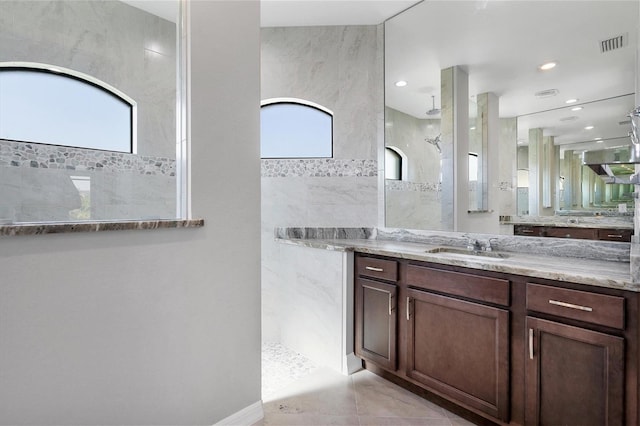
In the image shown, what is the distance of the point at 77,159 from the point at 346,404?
1.99 meters

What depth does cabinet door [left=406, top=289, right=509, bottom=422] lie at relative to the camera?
1.75 metres

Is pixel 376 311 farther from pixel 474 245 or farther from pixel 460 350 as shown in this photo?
pixel 474 245

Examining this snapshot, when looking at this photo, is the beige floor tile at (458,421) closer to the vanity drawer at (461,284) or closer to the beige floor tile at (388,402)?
the beige floor tile at (388,402)

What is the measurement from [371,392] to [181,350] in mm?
1254

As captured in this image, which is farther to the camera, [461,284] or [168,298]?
[461,284]

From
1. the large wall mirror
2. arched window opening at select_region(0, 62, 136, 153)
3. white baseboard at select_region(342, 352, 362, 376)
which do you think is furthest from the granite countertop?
arched window opening at select_region(0, 62, 136, 153)

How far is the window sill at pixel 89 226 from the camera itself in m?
1.17

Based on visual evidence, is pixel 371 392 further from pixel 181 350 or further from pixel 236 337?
pixel 181 350

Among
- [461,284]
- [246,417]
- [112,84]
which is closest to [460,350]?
[461,284]

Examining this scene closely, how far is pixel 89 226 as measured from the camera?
133cm

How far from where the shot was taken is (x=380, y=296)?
2.33m

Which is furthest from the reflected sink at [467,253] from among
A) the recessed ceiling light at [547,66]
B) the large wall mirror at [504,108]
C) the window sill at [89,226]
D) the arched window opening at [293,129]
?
the window sill at [89,226]

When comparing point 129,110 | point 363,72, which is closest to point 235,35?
point 129,110

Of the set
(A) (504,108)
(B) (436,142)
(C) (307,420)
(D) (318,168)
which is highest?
(A) (504,108)
